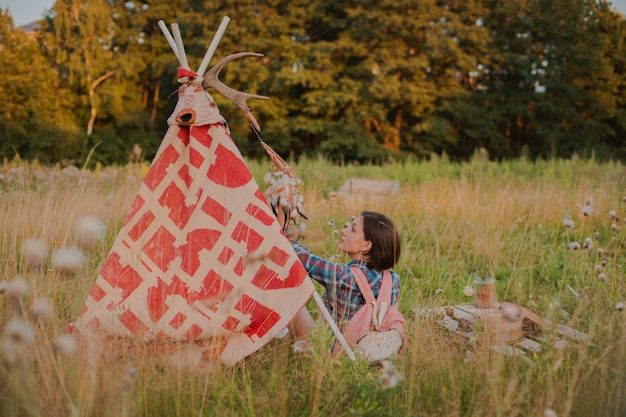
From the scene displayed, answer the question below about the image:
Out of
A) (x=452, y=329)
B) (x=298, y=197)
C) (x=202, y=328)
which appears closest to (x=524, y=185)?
(x=452, y=329)

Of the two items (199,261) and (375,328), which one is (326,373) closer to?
(375,328)

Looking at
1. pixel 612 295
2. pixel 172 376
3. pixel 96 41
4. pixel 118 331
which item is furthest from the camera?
pixel 96 41

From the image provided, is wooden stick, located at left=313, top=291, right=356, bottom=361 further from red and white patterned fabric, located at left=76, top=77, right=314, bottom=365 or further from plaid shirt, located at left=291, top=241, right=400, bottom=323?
plaid shirt, located at left=291, top=241, right=400, bottom=323

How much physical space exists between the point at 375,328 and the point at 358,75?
59.6ft

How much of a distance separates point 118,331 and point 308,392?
0.81 metres

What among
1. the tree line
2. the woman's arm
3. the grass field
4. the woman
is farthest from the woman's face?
the tree line

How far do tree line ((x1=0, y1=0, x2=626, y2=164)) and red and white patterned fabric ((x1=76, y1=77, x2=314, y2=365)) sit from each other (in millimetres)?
16707

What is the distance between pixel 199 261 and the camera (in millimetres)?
2311

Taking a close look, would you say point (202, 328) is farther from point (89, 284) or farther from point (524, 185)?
point (524, 185)

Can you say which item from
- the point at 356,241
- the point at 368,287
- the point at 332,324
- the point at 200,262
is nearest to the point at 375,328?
the point at 368,287

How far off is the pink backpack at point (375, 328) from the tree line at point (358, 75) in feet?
54.6

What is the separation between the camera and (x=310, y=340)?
2266 mm

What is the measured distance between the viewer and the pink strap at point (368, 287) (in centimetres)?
257

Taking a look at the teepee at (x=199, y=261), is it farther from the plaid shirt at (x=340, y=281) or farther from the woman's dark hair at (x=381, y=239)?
the woman's dark hair at (x=381, y=239)
